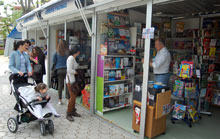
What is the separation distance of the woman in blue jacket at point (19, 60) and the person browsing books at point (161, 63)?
109 inches

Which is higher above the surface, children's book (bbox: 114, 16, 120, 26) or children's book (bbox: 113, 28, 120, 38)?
children's book (bbox: 114, 16, 120, 26)

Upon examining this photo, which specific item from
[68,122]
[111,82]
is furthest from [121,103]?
[68,122]

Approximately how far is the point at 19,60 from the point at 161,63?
3032 millimetres

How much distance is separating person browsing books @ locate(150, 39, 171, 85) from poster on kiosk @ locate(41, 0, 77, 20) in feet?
7.04

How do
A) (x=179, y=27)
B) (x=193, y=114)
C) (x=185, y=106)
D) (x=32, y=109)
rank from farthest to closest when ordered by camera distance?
(x=179, y=27) < (x=193, y=114) < (x=185, y=106) < (x=32, y=109)

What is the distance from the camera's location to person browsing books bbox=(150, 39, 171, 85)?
3625mm

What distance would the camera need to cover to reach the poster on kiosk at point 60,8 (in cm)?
410

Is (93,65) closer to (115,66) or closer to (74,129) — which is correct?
(115,66)

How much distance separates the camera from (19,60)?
12.3 feet

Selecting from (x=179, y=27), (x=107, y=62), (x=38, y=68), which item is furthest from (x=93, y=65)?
(x=179, y=27)

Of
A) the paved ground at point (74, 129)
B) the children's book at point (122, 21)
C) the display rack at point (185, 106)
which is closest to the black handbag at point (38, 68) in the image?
the paved ground at point (74, 129)

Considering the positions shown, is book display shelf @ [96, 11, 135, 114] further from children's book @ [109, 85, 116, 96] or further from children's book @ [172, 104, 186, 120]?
children's book @ [172, 104, 186, 120]

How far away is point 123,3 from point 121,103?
8.64 feet

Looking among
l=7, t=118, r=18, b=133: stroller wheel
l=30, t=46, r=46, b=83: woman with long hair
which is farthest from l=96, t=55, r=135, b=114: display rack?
l=30, t=46, r=46, b=83: woman with long hair
